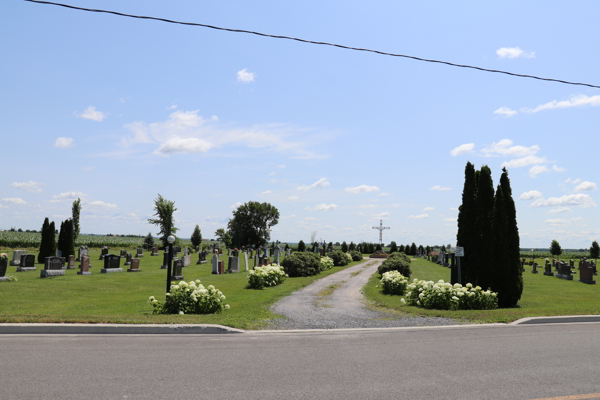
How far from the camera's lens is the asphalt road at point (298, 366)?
5.23 m

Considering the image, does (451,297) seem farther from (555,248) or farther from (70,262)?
(555,248)

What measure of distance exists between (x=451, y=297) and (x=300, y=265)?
15.2 metres

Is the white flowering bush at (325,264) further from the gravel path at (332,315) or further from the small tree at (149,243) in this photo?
the small tree at (149,243)

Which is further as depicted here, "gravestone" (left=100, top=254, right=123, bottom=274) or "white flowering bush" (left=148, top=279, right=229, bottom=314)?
"gravestone" (left=100, top=254, right=123, bottom=274)

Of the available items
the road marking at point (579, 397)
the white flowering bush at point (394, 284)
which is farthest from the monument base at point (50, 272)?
the road marking at point (579, 397)

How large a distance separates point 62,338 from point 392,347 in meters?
6.25

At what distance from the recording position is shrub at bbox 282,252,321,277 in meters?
28.0

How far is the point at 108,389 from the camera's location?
17.0 ft

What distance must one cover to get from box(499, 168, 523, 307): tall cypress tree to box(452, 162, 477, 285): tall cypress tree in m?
1.24

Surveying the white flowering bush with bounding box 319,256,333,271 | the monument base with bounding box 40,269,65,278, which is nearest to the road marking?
the monument base with bounding box 40,269,65,278

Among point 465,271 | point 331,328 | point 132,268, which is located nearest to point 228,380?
point 331,328

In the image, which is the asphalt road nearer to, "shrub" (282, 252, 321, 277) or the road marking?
the road marking

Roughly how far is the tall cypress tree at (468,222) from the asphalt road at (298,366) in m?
7.50

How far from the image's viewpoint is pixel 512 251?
1620 cm
